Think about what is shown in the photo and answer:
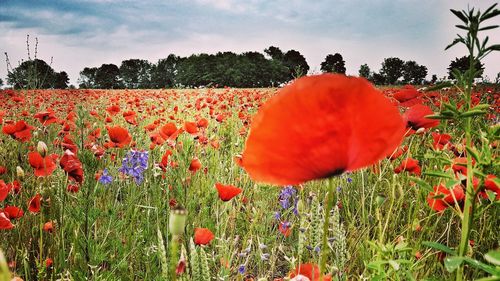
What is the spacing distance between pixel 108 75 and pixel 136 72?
24.4ft

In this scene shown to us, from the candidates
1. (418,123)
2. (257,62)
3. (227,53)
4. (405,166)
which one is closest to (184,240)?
(405,166)

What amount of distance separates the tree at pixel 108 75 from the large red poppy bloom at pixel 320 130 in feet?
224

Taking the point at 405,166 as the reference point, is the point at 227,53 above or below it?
above

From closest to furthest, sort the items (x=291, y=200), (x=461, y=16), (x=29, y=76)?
(x=461, y=16) < (x=291, y=200) < (x=29, y=76)

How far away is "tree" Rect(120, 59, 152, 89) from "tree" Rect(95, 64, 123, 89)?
2.05 m

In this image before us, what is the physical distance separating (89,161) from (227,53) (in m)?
54.7

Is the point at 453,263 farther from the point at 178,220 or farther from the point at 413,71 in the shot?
the point at 413,71

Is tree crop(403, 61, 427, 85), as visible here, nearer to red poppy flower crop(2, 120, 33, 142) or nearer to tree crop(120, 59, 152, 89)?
tree crop(120, 59, 152, 89)

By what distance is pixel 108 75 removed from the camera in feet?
230

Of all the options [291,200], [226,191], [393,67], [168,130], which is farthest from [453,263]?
[393,67]

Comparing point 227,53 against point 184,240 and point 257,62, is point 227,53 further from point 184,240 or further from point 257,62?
point 184,240

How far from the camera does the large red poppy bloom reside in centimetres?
48

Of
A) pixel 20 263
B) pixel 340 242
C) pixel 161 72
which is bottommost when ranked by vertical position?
pixel 20 263

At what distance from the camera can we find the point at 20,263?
2141 mm
